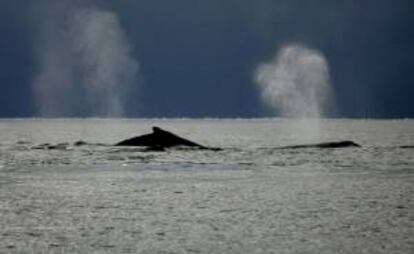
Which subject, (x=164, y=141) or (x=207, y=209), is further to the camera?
(x=164, y=141)

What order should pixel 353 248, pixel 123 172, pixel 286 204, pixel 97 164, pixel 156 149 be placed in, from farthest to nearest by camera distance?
pixel 156 149 < pixel 97 164 < pixel 123 172 < pixel 286 204 < pixel 353 248

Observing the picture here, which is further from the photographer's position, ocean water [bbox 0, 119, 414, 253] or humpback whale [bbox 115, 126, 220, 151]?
humpback whale [bbox 115, 126, 220, 151]

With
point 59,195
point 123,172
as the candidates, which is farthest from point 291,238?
point 123,172

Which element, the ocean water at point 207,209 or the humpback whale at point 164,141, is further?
the humpback whale at point 164,141

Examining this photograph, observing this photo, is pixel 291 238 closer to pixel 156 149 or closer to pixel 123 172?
pixel 123 172

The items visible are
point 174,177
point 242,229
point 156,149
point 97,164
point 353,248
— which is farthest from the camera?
point 156,149

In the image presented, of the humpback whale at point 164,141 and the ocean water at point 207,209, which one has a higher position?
the humpback whale at point 164,141

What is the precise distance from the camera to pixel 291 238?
706 inches

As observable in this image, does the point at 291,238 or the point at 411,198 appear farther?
the point at 411,198

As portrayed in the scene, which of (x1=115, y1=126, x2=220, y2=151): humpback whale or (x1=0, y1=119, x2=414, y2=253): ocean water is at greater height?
(x1=115, y1=126, x2=220, y2=151): humpback whale

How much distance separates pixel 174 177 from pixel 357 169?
10.3 metres

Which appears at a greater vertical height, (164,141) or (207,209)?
(164,141)

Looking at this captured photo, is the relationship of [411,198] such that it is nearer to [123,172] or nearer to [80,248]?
[80,248]

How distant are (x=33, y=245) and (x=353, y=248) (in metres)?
6.63
